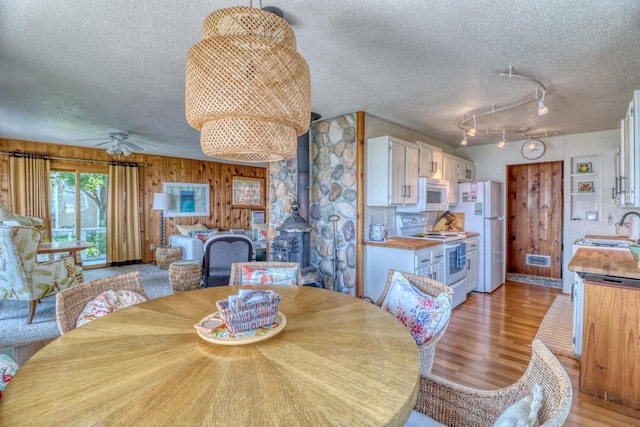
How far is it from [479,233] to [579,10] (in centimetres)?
356

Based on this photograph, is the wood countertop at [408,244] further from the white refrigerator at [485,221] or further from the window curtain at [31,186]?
the window curtain at [31,186]

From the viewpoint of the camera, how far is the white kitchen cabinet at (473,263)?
4482 millimetres

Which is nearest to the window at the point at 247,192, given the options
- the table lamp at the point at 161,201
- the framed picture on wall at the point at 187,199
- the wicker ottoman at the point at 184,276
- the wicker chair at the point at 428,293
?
the framed picture on wall at the point at 187,199

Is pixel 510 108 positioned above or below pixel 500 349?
above

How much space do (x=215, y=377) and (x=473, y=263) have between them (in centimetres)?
451

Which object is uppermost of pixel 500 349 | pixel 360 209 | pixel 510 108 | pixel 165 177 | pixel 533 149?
pixel 510 108

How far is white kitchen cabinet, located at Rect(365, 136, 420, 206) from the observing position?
359 centimetres

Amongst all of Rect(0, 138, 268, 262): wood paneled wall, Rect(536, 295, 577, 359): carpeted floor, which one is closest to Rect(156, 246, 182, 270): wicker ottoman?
Rect(0, 138, 268, 262): wood paneled wall

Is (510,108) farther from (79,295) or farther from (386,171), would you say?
(79,295)

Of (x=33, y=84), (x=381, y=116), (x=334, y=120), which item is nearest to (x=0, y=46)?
(x=33, y=84)

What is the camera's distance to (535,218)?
5.69 m

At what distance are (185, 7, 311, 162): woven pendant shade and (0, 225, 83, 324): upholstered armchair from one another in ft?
10.7

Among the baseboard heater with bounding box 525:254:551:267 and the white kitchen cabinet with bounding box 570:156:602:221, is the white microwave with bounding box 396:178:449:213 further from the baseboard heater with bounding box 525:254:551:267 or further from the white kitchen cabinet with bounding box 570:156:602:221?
the baseboard heater with bounding box 525:254:551:267

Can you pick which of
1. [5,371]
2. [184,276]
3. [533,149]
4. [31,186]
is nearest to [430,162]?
[533,149]
